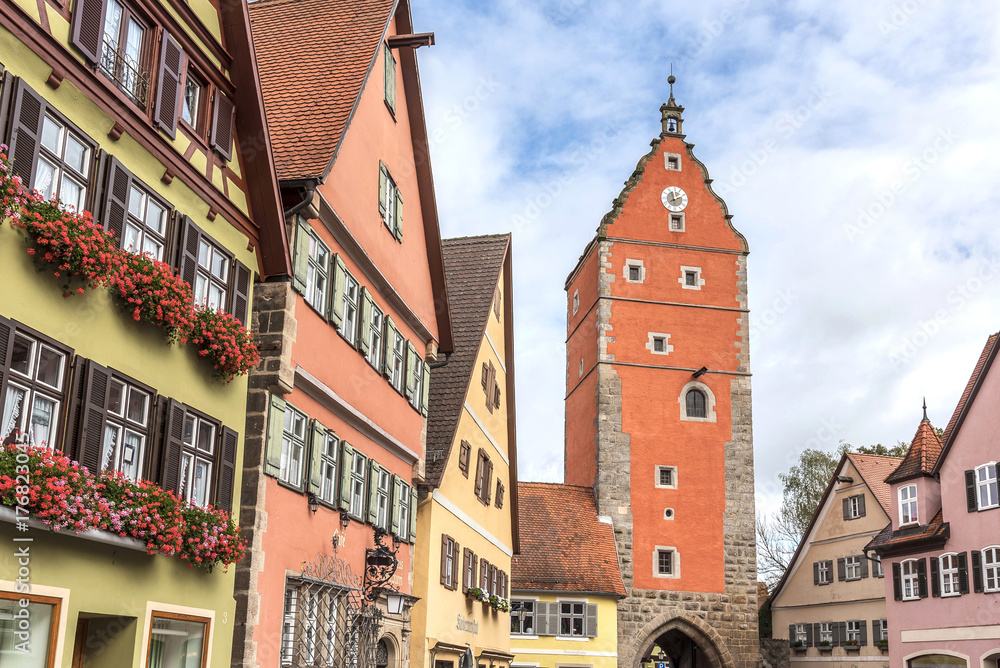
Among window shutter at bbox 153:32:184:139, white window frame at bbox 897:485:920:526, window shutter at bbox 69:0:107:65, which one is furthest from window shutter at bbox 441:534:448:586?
white window frame at bbox 897:485:920:526

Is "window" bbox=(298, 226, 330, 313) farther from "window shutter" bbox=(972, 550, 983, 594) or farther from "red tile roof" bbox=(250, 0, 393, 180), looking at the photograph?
"window shutter" bbox=(972, 550, 983, 594)

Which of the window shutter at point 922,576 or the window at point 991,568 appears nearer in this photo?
the window at point 991,568

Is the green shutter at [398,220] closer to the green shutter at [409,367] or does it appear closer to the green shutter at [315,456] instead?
the green shutter at [409,367]

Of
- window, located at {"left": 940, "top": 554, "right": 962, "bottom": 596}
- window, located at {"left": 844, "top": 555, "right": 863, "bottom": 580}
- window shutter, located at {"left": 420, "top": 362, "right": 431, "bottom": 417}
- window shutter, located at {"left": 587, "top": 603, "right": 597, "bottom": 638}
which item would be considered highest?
window shutter, located at {"left": 420, "top": 362, "right": 431, "bottom": 417}

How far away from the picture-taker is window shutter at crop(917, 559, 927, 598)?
1092 inches

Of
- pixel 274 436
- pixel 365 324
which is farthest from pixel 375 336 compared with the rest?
pixel 274 436

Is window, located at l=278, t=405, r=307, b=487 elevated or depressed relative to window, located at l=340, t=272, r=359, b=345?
depressed

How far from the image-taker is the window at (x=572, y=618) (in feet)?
109

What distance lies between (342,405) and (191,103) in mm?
4371

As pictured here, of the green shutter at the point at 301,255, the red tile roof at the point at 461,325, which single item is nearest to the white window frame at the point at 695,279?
the red tile roof at the point at 461,325

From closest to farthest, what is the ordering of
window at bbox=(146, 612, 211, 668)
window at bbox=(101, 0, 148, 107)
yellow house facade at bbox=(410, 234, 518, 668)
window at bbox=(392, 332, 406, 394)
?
window at bbox=(101, 0, 148, 107)
window at bbox=(146, 612, 211, 668)
window at bbox=(392, 332, 406, 394)
yellow house facade at bbox=(410, 234, 518, 668)

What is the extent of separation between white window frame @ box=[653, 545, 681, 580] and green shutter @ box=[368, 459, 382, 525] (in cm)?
2357

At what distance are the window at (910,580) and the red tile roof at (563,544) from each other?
353 inches

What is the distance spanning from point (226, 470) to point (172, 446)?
1163 millimetres
